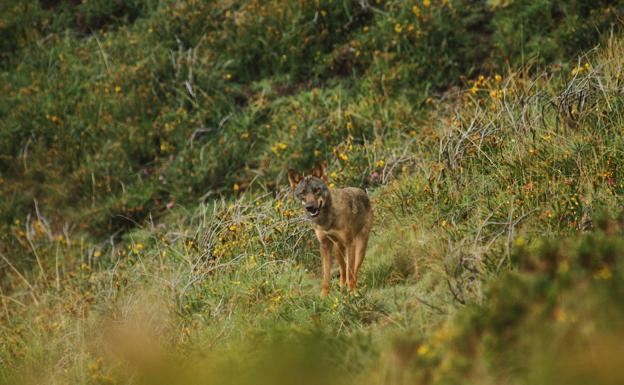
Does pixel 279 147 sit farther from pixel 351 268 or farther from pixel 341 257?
pixel 351 268

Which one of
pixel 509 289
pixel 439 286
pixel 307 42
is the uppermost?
pixel 509 289

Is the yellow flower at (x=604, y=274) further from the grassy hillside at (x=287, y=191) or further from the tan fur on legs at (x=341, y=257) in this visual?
the tan fur on legs at (x=341, y=257)

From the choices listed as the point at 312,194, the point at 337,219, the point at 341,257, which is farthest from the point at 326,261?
the point at 312,194

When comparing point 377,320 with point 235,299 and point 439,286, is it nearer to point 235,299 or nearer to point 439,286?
point 439,286

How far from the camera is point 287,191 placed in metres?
9.16

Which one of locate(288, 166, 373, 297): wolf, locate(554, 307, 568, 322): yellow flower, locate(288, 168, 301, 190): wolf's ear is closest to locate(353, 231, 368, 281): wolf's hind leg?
locate(288, 166, 373, 297): wolf

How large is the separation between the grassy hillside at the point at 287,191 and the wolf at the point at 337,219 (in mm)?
231

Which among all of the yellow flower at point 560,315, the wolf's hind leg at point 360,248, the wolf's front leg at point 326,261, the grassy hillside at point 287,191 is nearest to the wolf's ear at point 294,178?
the wolf's front leg at point 326,261

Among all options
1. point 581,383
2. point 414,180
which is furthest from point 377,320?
point 581,383

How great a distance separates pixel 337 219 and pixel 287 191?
255 cm

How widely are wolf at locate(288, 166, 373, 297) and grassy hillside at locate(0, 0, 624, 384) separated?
0.23 metres

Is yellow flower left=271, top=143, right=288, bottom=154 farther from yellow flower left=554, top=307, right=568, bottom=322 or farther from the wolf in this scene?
yellow flower left=554, top=307, right=568, bottom=322

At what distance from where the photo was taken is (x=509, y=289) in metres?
4.07

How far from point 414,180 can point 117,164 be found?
6300 mm
